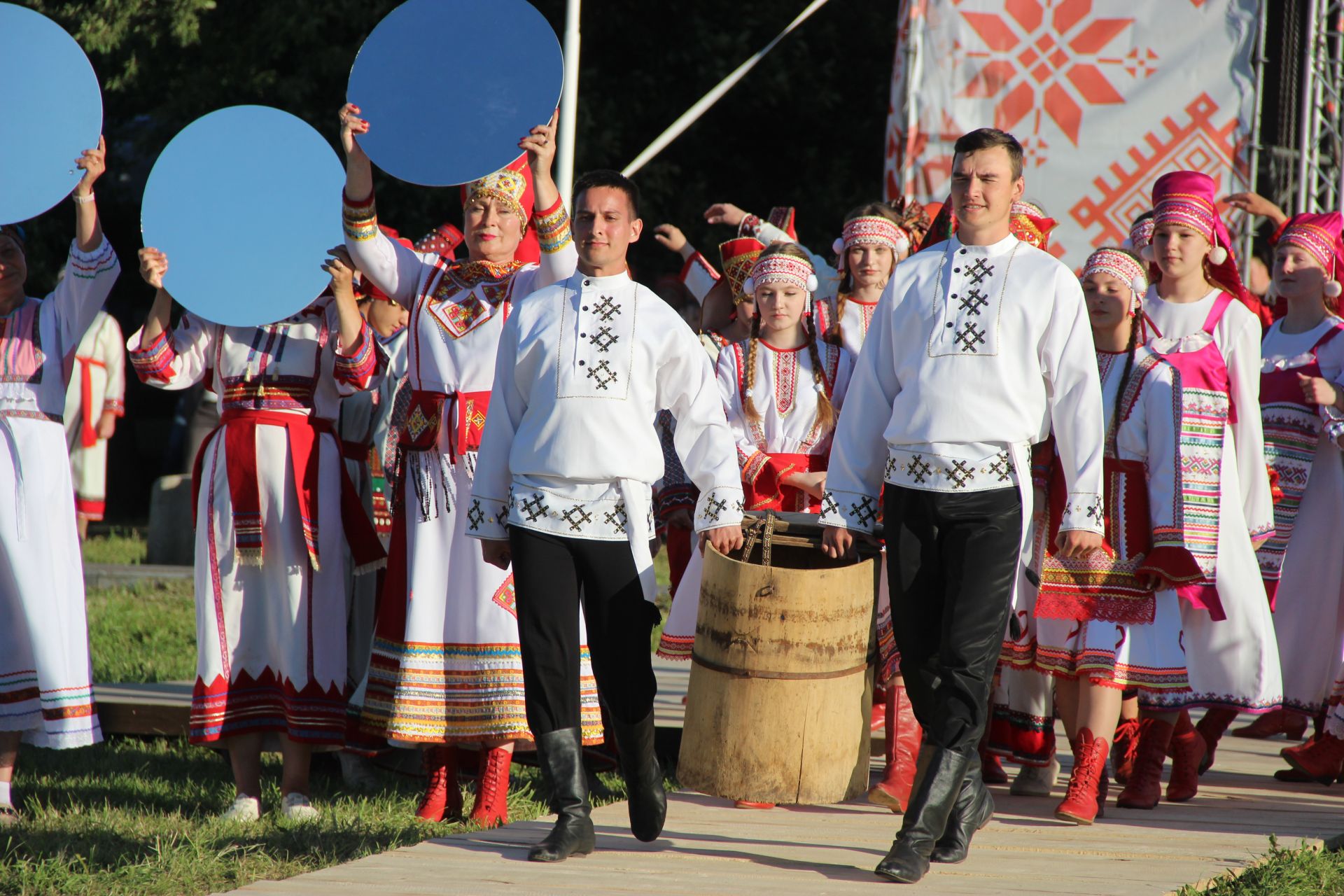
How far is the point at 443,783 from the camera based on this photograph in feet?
15.7

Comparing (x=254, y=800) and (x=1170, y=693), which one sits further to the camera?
(x=254, y=800)

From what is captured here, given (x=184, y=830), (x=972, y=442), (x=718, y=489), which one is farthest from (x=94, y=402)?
(x=972, y=442)

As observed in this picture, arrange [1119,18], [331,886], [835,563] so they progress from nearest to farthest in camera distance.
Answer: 1. [331,886]
2. [835,563]
3. [1119,18]

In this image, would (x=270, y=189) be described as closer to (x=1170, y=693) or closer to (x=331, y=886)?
(x=331, y=886)

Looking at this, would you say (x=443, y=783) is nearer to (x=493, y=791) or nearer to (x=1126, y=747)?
(x=493, y=791)

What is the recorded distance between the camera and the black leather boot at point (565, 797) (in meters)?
3.71

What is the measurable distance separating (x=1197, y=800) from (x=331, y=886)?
2.72m

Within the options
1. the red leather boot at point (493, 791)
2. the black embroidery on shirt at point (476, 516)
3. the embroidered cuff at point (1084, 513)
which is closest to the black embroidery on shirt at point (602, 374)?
the black embroidery on shirt at point (476, 516)

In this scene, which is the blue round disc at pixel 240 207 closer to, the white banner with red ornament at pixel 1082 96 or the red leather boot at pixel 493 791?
the red leather boot at pixel 493 791

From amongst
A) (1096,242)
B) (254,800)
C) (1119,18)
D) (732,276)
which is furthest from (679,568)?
(1119,18)

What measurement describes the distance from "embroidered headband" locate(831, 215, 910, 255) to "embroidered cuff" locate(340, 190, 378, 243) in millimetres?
1696

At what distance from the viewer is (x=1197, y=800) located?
4.82m

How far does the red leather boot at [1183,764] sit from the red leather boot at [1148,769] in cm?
10

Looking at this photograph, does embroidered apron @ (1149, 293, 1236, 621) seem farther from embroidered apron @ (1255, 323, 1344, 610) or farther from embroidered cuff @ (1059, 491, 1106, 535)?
embroidered apron @ (1255, 323, 1344, 610)
